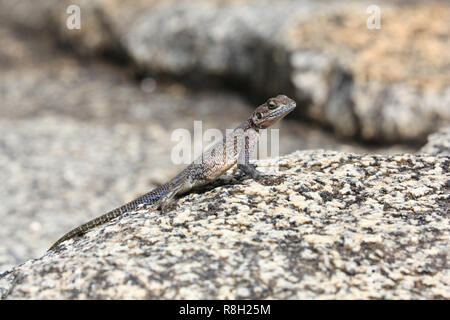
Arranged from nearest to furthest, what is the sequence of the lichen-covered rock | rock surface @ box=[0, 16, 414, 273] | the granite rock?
the lichen-covered rock
the granite rock
rock surface @ box=[0, 16, 414, 273]

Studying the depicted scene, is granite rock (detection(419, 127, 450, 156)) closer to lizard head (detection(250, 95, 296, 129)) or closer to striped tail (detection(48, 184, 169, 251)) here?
lizard head (detection(250, 95, 296, 129))

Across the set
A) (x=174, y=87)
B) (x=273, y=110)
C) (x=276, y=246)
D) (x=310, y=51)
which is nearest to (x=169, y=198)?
(x=276, y=246)

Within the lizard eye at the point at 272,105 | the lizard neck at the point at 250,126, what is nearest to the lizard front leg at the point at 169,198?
the lizard neck at the point at 250,126

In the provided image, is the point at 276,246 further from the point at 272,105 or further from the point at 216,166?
the point at 272,105
